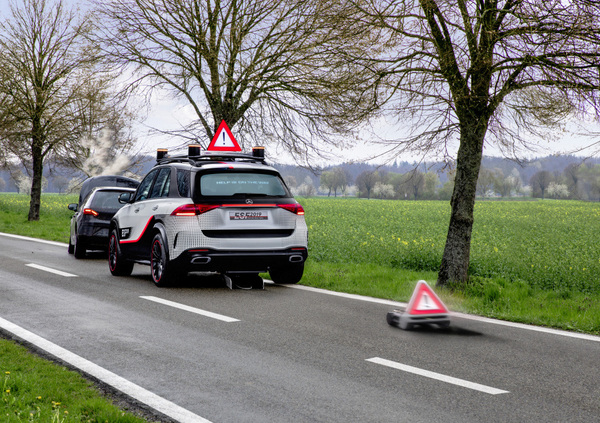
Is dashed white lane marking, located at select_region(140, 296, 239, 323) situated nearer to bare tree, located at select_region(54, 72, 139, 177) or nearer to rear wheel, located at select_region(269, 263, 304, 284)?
rear wheel, located at select_region(269, 263, 304, 284)

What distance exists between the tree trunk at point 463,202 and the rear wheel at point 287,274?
2234mm

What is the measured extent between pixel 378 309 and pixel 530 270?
17.2ft

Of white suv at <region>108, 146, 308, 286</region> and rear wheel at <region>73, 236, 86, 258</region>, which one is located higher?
white suv at <region>108, 146, 308, 286</region>

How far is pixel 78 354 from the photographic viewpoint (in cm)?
559

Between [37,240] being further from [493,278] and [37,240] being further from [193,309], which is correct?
[493,278]

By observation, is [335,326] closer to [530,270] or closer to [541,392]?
[541,392]

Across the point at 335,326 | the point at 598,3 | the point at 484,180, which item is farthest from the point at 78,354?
the point at 484,180

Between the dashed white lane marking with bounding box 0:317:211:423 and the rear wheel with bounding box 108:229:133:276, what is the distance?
15.3ft

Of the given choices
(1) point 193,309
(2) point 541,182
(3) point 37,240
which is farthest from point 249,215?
(2) point 541,182

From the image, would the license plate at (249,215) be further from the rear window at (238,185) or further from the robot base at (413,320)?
the robot base at (413,320)

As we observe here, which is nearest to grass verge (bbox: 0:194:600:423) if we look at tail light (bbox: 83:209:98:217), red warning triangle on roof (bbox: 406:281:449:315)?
red warning triangle on roof (bbox: 406:281:449:315)

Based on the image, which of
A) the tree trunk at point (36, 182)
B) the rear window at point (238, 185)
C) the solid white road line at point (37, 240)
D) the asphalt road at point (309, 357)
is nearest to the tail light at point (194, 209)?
the rear window at point (238, 185)

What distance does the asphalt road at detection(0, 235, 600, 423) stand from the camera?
429 centimetres

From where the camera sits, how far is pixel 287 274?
1043 centimetres
